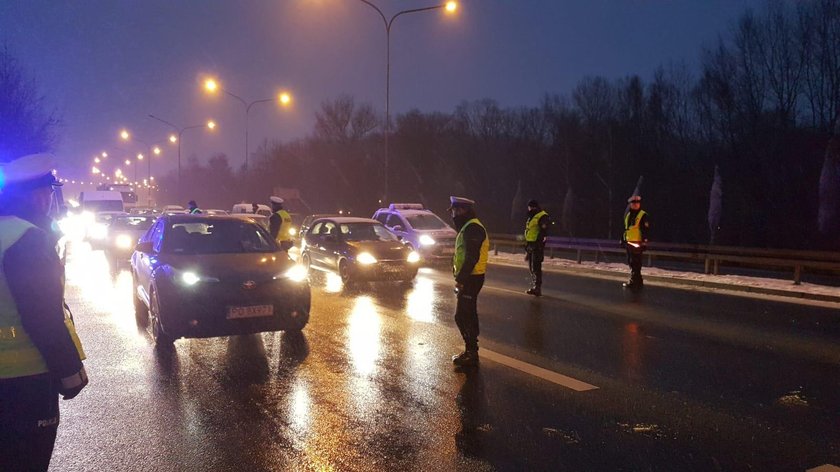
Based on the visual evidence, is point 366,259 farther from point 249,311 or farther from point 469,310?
point 469,310

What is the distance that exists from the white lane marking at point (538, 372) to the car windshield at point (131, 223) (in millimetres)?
15590

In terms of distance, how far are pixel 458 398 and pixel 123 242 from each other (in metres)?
15.9

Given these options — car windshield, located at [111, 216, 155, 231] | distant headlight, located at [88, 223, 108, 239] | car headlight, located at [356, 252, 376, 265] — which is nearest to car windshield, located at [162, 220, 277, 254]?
car headlight, located at [356, 252, 376, 265]

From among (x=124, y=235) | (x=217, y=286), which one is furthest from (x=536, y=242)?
(x=124, y=235)

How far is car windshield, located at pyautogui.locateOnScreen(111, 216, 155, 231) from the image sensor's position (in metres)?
19.6

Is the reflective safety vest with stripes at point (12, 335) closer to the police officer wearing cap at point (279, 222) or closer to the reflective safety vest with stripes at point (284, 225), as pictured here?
the police officer wearing cap at point (279, 222)

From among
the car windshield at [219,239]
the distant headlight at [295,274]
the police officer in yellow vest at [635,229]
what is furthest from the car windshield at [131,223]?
the police officer in yellow vest at [635,229]

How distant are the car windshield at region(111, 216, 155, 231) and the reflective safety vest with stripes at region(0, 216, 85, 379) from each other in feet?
60.1

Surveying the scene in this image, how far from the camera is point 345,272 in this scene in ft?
46.6

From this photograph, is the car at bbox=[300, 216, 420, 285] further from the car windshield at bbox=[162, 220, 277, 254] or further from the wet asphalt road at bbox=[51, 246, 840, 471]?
the car windshield at bbox=[162, 220, 277, 254]

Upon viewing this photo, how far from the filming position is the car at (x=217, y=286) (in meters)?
7.30

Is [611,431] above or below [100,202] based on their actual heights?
below

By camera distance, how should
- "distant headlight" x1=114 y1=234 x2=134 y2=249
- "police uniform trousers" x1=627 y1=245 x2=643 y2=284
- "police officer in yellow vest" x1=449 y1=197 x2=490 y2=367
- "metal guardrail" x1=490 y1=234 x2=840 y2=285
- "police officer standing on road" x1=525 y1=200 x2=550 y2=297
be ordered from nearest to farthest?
1. "police officer in yellow vest" x1=449 y1=197 x2=490 y2=367
2. "police officer standing on road" x1=525 y1=200 x2=550 y2=297
3. "police uniform trousers" x1=627 y1=245 x2=643 y2=284
4. "metal guardrail" x1=490 y1=234 x2=840 y2=285
5. "distant headlight" x1=114 y1=234 x2=134 y2=249

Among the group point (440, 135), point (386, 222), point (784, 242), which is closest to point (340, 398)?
point (386, 222)
